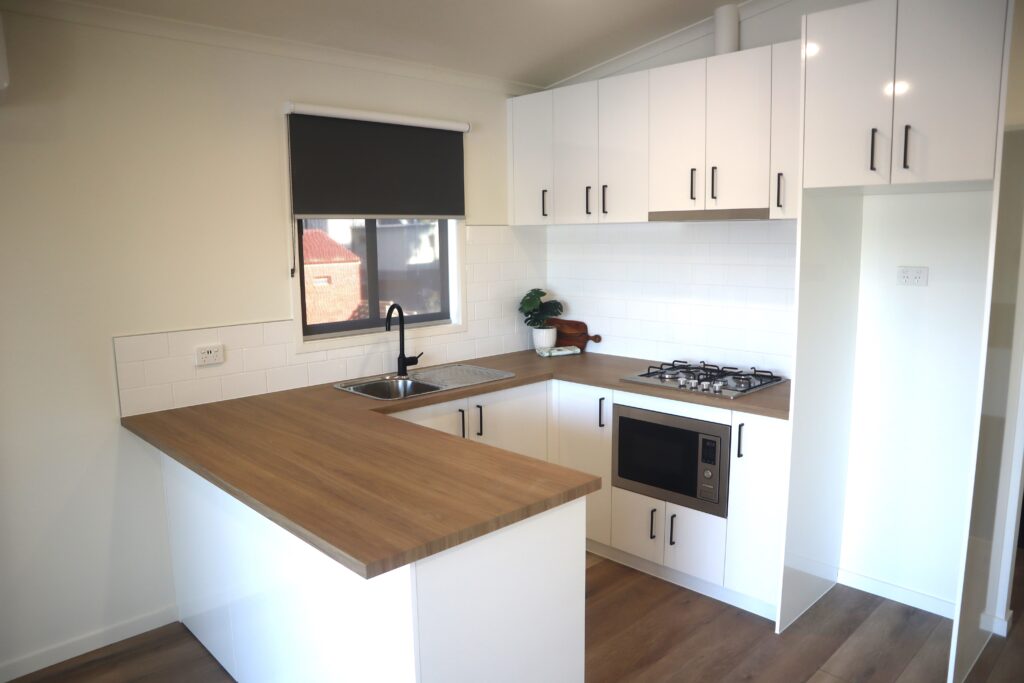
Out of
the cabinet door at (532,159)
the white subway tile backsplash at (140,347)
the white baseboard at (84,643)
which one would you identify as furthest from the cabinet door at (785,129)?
the white baseboard at (84,643)

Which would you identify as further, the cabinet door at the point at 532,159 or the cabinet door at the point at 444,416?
the cabinet door at the point at 532,159

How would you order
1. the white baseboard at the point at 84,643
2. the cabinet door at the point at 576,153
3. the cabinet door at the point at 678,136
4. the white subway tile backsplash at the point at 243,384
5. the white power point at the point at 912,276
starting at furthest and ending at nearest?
the cabinet door at the point at 576,153 < the cabinet door at the point at 678,136 < the white subway tile backsplash at the point at 243,384 < the white power point at the point at 912,276 < the white baseboard at the point at 84,643

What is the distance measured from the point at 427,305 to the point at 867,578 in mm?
2496

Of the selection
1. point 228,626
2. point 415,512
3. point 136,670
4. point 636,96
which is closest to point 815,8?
point 636,96

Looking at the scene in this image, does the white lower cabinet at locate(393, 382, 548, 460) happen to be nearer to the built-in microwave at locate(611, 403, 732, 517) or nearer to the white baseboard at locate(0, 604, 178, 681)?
the built-in microwave at locate(611, 403, 732, 517)

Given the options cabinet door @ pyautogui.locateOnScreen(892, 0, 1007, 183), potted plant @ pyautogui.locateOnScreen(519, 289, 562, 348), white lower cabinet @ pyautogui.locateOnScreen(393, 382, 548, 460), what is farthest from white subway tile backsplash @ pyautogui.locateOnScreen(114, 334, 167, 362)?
cabinet door @ pyautogui.locateOnScreen(892, 0, 1007, 183)

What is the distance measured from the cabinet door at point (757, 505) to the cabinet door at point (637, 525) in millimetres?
333

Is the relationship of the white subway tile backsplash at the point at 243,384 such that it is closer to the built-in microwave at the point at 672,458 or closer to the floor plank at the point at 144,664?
the floor plank at the point at 144,664

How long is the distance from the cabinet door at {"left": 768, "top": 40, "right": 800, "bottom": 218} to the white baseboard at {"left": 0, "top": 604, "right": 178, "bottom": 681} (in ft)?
9.99

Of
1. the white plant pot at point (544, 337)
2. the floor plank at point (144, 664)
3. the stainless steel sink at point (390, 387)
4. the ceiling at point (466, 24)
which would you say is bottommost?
the floor plank at point (144, 664)

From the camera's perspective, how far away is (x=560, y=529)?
198cm

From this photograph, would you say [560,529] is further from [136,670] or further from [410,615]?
[136,670]

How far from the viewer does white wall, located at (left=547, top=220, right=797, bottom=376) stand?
3.39m

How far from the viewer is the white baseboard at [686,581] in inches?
121
